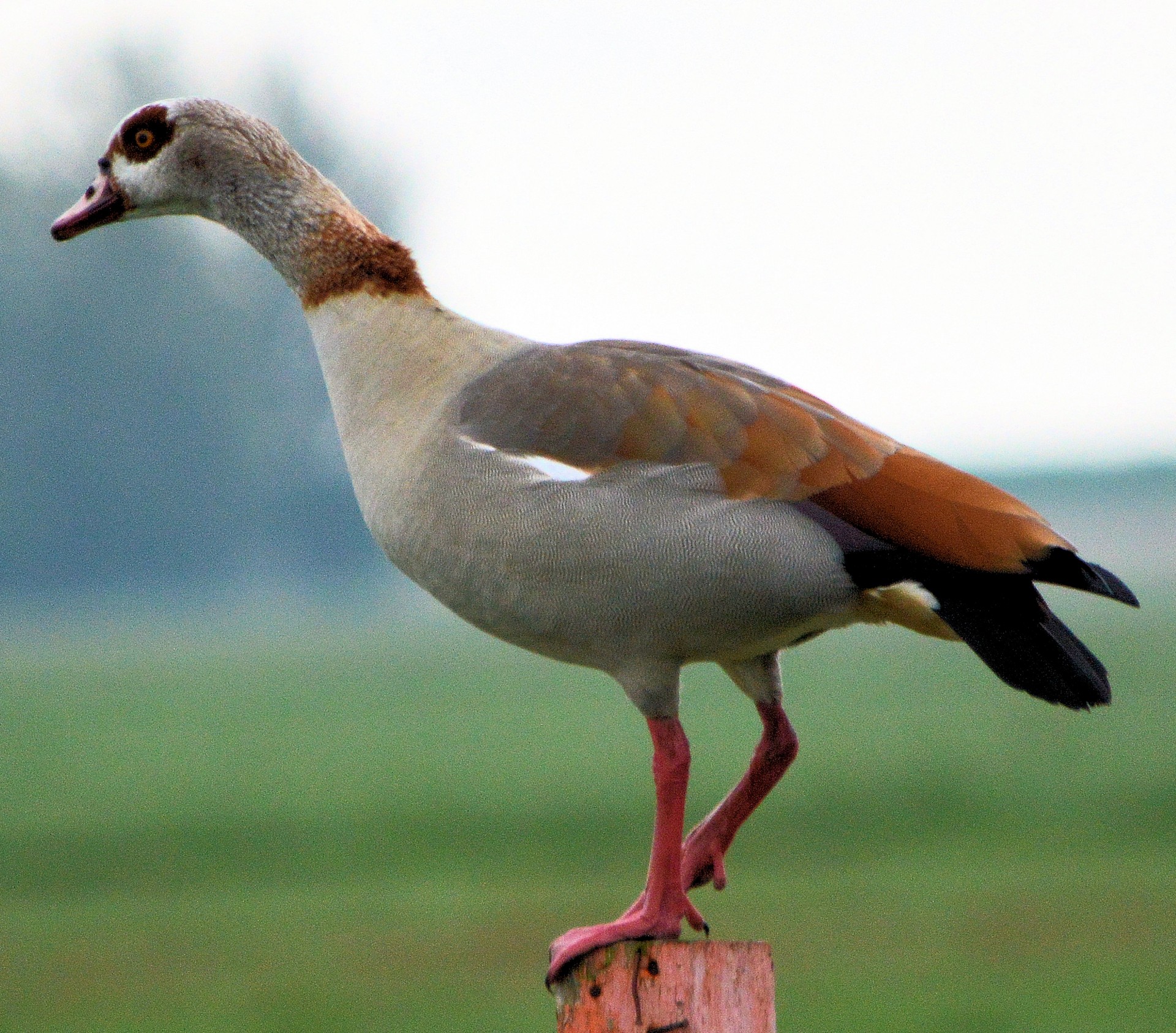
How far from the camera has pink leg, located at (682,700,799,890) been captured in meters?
3.38

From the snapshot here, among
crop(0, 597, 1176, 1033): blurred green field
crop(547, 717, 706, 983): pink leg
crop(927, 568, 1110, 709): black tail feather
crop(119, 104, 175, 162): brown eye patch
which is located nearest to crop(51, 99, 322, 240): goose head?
crop(119, 104, 175, 162): brown eye patch

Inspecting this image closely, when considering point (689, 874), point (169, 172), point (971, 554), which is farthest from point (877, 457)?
point (169, 172)

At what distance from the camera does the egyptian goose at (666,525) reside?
112 inches

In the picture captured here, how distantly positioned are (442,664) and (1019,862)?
21778 millimetres

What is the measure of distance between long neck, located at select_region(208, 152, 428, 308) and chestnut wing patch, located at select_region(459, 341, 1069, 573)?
44 cm

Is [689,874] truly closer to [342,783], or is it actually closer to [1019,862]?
[1019,862]

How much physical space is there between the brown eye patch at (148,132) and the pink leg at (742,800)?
1898 mm

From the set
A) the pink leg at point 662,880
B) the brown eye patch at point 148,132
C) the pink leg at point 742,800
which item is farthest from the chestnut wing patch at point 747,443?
the brown eye patch at point 148,132

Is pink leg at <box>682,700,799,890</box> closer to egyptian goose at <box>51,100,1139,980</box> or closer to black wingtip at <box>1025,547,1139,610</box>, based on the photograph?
egyptian goose at <box>51,100,1139,980</box>

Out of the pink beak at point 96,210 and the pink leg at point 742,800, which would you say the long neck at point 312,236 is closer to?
the pink beak at point 96,210

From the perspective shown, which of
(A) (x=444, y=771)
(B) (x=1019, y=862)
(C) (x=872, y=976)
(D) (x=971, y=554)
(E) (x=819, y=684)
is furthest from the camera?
(E) (x=819, y=684)

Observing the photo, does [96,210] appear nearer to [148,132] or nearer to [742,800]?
[148,132]

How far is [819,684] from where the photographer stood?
35.8 m

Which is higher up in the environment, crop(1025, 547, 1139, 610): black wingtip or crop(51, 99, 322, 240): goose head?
crop(51, 99, 322, 240): goose head
